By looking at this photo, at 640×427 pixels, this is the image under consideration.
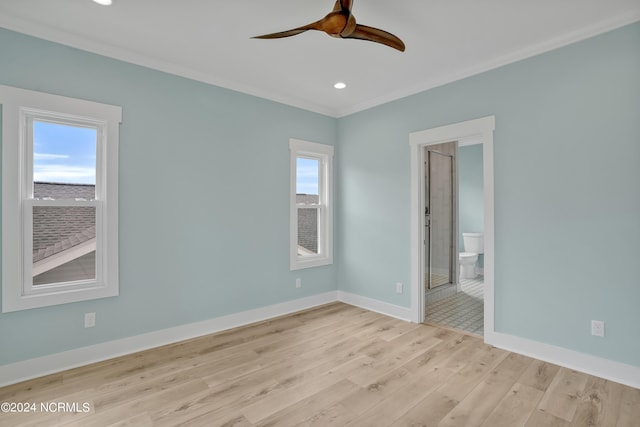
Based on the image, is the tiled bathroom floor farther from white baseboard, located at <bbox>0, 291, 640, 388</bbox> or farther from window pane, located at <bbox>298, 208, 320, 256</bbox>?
window pane, located at <bbox>298, 208, 320, 256</bbox>

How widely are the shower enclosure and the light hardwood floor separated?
1.73 m

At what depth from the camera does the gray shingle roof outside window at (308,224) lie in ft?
14.4

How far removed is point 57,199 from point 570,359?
444 centimetres

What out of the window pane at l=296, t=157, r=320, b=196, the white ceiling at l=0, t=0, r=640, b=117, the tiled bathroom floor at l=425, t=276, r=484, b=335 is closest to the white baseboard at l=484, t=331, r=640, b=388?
the tiled bathroom floor at l=425, t=276, r=484, b=335

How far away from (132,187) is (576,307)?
157 inches

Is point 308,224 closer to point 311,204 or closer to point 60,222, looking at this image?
point 311,204

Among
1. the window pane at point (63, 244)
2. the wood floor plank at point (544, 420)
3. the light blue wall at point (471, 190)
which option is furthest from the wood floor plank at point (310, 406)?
the light blue wall at point (471, 190)

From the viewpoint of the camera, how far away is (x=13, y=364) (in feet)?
8.04

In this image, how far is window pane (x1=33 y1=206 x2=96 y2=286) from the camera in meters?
2.62

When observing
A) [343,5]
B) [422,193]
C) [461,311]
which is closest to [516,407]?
[461,311]

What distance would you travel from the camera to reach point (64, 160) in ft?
8.92

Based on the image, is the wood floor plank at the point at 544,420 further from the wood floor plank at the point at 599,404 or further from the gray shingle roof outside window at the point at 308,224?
the gray shingle roof outside window at the point at 308,224

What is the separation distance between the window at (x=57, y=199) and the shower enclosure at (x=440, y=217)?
13.0 ft

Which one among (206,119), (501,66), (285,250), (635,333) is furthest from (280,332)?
(501,66)
